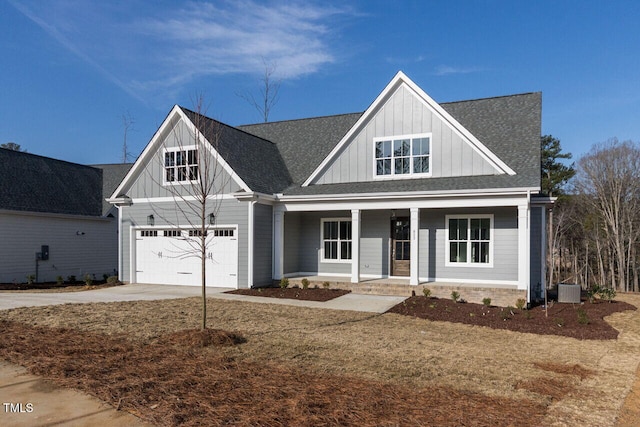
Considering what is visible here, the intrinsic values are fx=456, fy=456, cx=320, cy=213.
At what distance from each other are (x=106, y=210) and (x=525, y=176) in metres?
20.3

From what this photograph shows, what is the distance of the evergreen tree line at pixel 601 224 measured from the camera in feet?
101

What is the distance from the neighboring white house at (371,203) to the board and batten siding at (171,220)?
0.13 ft

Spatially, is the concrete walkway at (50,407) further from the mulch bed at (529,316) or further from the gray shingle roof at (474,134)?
the gray shingle roof at (474,134)

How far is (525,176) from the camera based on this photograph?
13953mm

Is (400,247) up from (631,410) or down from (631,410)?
up

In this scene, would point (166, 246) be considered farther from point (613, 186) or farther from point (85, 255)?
point (613, 186)

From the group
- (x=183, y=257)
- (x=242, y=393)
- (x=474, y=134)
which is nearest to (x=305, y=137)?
(x=474, y=134)

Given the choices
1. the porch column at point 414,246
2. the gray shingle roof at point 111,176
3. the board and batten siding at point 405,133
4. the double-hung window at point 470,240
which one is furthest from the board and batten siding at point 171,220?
the gray shingle roof at point 111,176

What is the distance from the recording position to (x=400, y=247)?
16453 millimetres

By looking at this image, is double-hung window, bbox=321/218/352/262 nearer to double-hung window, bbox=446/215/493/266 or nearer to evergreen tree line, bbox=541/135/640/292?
double-hung window, bbox=446/215/493/266

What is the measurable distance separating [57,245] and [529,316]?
19.8 meters

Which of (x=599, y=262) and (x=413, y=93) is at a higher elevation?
(x=413, y=93)

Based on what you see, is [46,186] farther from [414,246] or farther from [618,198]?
[618,198]

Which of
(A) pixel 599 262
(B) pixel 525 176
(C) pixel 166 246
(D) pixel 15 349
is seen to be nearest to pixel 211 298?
(C) pixel 166 246
